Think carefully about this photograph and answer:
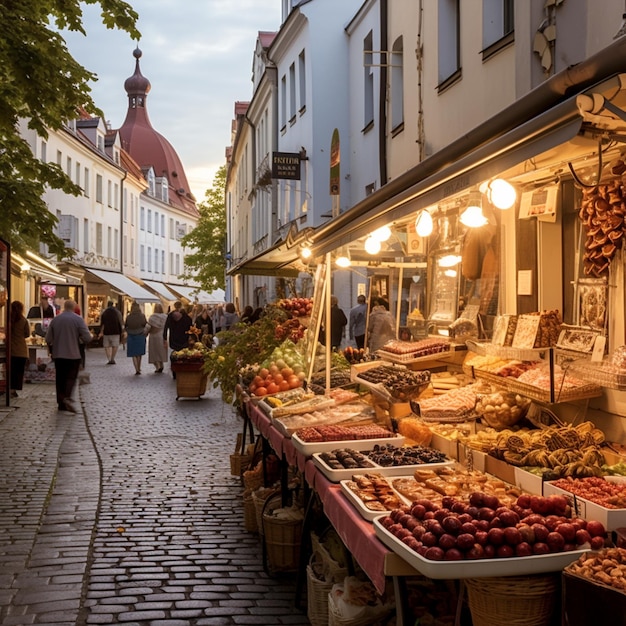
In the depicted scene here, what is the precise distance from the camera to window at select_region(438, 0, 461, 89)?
1538 cm

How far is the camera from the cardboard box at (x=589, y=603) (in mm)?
3051

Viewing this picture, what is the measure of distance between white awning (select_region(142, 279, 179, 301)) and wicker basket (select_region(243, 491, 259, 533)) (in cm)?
5859

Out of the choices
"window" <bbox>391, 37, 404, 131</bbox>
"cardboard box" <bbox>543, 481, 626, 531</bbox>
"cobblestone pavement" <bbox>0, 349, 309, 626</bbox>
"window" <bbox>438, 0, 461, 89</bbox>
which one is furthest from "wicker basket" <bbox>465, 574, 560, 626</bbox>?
"window" <bbox>391, 37, 404, 131</bbox>

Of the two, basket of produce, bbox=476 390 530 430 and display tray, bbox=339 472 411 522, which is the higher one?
basket of produce, bbox=476 390 530 430

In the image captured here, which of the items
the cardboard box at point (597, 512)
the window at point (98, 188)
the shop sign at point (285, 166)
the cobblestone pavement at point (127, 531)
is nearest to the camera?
the cardboard box at point (597, 512)

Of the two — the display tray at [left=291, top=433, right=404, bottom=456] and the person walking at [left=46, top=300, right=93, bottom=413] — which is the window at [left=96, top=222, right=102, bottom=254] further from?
the display tray at [left=291, top=433, right=404, bottom=456]

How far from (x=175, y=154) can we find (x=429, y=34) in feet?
246

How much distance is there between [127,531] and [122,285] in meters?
45.2

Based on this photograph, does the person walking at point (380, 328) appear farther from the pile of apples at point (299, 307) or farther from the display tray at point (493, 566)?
the display tray at point (493, 566)

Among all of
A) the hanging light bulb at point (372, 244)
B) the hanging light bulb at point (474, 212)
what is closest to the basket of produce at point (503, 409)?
the hanging light bulb at point (474, 212)

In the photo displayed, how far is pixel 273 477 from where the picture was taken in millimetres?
8148

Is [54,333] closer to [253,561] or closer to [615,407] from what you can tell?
[253,561]

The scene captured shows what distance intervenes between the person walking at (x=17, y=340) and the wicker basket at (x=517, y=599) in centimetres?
1466

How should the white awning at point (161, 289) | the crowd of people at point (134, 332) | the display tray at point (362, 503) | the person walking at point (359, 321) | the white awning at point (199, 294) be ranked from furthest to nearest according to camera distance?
the white awning at point (199, 294) < the white awning at point (161, 289) < the person walking at point (359, 321) < the crowd of people at point (134, 332) < the display tray at point (362, 503)
